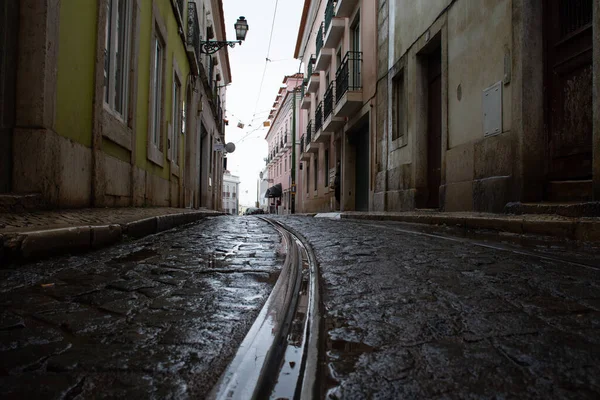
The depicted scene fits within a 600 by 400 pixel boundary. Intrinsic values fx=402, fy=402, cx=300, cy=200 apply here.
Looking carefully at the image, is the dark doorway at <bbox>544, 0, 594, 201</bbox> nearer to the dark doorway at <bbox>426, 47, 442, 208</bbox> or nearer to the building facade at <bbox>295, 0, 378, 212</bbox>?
the dark doorway at <bbox>426, 47, 442, 208</bbox>

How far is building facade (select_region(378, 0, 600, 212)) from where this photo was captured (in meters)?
5.13

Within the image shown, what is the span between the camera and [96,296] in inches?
66.5

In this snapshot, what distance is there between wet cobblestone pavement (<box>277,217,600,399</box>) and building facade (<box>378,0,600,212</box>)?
340 centimetres

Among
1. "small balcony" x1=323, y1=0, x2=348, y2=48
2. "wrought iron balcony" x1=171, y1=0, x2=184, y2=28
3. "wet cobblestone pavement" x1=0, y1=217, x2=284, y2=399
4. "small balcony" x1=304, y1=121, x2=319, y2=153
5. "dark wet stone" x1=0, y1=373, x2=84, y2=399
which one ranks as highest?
"small balcony" x1=323, y1=0, x2=348, y2=48

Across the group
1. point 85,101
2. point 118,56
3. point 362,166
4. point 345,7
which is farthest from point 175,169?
point 345,7

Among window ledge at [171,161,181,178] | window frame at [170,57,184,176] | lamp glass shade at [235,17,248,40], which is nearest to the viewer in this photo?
window ledge at [171,161,181,178]

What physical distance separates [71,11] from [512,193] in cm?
584

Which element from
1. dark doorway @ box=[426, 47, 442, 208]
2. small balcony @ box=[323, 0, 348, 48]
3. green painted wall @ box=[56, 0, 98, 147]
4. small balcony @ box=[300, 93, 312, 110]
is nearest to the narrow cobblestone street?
green painted wall @ box=[56, 0, 98, 147]

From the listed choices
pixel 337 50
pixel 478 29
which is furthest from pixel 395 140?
pixel 337 50

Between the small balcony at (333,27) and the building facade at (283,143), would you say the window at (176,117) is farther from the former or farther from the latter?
the building facade at (283,143)

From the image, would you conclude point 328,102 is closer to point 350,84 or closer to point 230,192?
point 350,84

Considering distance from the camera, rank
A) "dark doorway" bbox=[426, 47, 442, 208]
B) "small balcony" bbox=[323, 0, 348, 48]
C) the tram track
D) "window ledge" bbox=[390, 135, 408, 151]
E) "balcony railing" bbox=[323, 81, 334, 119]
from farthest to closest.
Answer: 1. "balcony railing" bbox=[323, 81, 334, 119]
2. "small balcony" bbox=[323, 0, 348, 48]
3. "window ledge" bbox=[390, 135, 408, 151]
4. "dark doorway" bbox=[426, 47, 442, 208]
5. the tram track

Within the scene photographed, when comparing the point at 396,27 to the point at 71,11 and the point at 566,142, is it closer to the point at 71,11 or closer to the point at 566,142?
the point at 566,142

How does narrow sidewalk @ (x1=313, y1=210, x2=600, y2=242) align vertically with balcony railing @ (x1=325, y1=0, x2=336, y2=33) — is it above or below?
below
